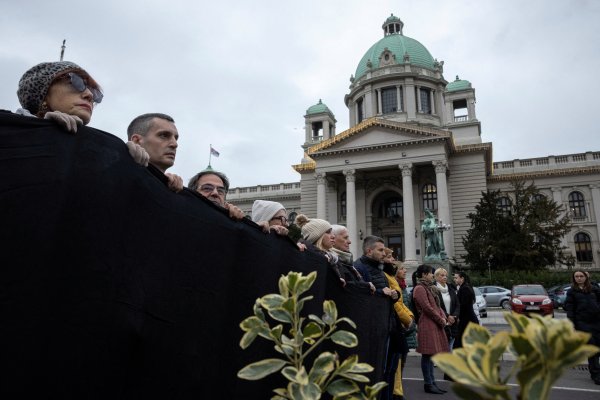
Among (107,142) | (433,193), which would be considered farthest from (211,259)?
(433,193)

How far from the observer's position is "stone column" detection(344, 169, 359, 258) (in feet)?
126

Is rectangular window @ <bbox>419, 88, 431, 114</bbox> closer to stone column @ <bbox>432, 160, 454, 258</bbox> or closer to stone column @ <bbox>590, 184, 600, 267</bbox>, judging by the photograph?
stone column @ <bbox>432, 160, 454, 258</bbox>

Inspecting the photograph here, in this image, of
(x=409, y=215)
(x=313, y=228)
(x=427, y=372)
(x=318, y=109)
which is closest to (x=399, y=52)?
(x=318, y=109)

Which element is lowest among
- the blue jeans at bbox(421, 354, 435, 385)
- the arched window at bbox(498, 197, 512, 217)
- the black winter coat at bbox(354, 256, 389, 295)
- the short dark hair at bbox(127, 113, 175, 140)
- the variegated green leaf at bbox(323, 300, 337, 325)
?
the blue jeans at bbox(421, 354, 435, 385)

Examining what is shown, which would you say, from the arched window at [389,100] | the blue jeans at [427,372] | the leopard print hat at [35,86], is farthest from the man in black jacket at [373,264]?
the arched window at [389,100]

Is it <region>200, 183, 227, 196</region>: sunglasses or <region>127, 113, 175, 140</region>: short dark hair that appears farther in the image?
<region>200, 183, 227, 196</region>: sunglasses

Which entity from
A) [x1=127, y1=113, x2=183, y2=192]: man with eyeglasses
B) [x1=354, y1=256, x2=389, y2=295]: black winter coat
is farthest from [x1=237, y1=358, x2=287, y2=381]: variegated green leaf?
[x1=354, y1=256, x2=389, y2=295]: black winter coat

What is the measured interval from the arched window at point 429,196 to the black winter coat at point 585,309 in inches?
1305

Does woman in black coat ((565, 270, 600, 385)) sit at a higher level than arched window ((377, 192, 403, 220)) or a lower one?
lower

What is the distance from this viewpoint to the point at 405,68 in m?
48.1

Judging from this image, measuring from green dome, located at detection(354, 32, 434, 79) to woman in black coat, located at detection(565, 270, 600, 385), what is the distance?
151ft

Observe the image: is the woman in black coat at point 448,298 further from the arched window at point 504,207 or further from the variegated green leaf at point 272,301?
the arched window at point 504,207

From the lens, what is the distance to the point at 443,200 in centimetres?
3600

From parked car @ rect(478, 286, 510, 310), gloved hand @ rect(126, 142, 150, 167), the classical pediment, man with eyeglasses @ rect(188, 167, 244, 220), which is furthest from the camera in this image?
the classical pediment
